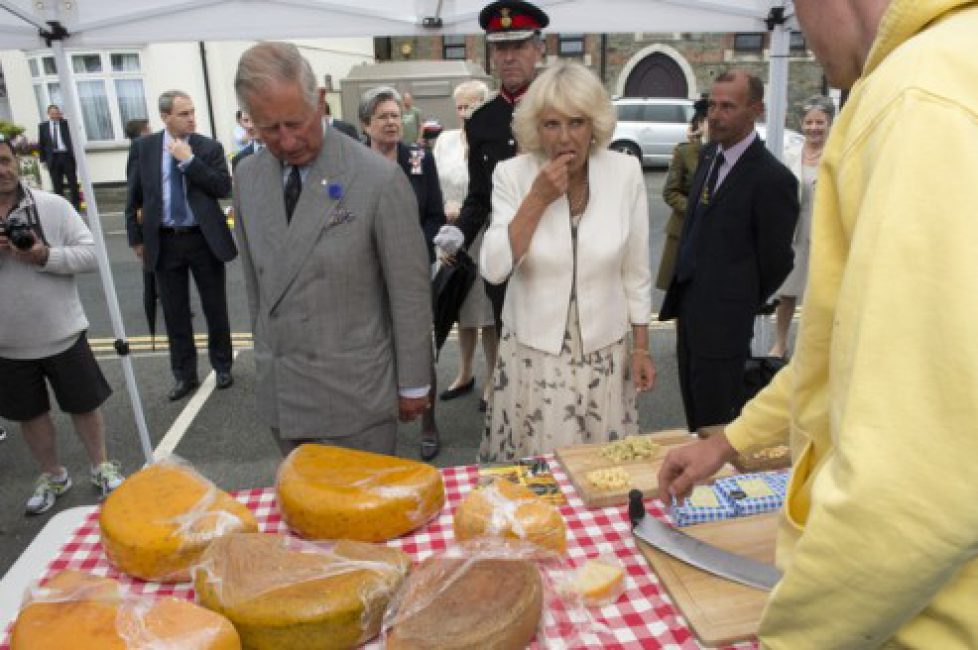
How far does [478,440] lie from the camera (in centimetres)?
411

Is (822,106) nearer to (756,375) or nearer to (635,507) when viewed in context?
(756,375)

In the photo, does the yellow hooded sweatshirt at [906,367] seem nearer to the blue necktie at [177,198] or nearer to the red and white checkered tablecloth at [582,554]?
the red and white checkered tablecloth at [582,554]

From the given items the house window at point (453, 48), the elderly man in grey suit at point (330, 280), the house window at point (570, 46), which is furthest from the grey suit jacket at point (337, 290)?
the house window at point (453, 48)

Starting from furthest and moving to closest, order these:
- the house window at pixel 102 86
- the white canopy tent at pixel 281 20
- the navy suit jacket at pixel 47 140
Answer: the house window at pixel 102 86 < the navy suit jacket at pixel 47 140 < the white canopy tent at pixel 281 20

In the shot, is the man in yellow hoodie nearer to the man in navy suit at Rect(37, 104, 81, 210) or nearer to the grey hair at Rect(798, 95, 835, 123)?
the grey hair at Rect(798, 95, 835, 123)

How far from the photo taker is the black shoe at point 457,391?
4.73 m

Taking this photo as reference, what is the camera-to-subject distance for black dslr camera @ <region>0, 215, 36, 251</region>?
298cm

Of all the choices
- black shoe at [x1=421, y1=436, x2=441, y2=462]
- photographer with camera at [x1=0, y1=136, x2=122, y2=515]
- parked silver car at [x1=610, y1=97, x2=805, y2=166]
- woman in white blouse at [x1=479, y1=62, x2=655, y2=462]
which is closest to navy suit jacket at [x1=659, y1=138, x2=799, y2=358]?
woman in white blouse at [x1=479, y1=62, x2=655, y2=462]

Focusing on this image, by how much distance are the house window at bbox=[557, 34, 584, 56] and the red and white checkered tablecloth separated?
2348 centimetres

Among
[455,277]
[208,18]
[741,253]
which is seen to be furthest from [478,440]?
[208,18]

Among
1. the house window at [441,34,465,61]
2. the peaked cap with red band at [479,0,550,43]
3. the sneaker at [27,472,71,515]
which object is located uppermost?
the house window at [441,34,465,61]

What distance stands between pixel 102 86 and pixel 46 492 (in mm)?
15189

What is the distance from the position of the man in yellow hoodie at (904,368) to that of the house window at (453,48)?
25.5 m

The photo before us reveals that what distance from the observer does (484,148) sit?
3.10 metres
